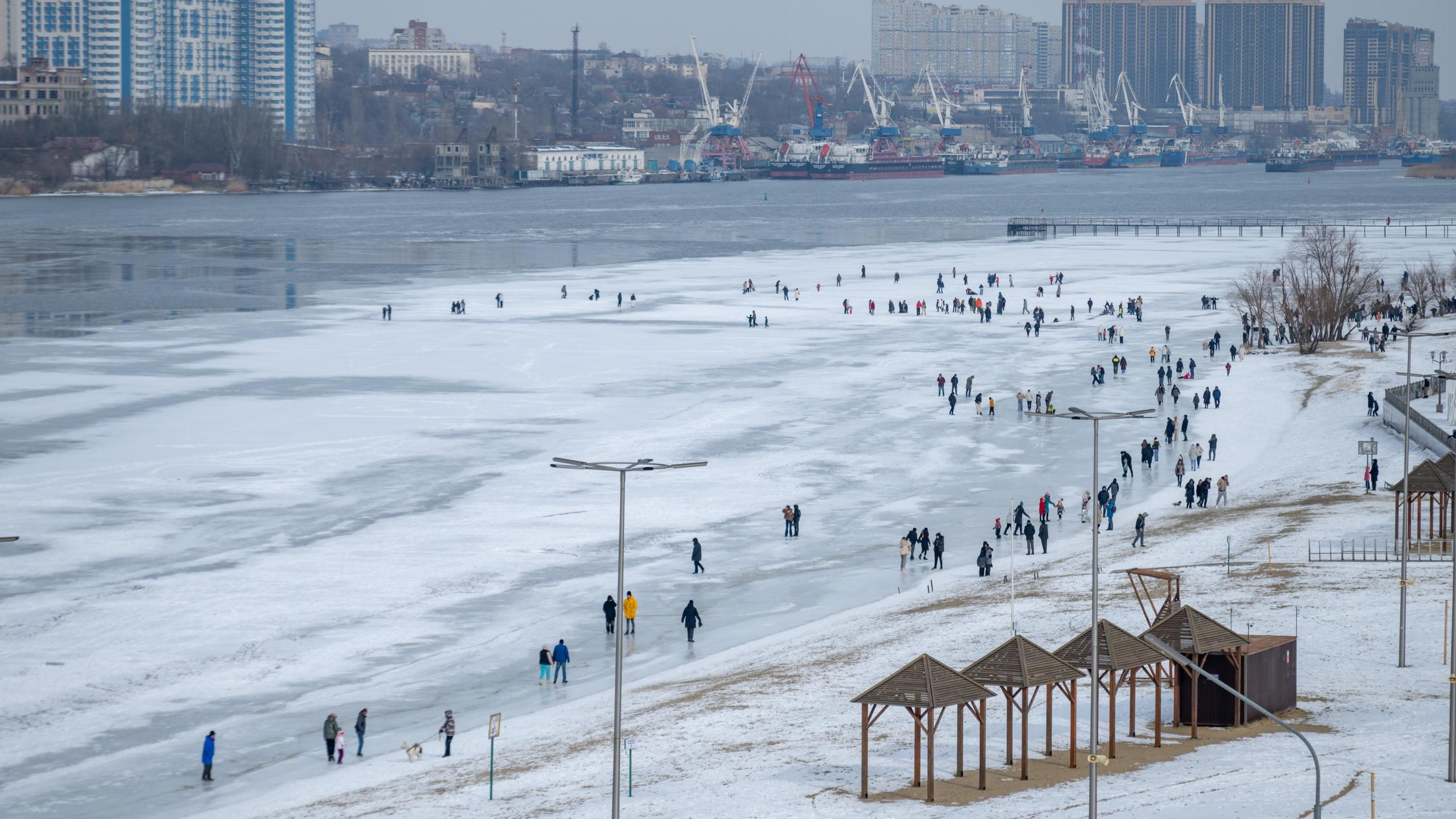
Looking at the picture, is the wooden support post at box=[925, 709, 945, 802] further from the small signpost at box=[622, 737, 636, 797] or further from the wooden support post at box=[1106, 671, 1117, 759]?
the small signpost at box=[622, 737, 636, 797]

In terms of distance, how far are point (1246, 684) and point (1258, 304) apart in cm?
4701

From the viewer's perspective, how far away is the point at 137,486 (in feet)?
129

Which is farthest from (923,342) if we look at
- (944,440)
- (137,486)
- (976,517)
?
(137,486)

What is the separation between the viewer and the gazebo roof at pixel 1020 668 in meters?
21.0

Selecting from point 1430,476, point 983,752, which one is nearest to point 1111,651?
point 983,752

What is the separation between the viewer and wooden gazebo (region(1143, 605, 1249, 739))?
21875mm

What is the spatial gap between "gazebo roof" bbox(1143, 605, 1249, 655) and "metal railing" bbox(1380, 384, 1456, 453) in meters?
17.1

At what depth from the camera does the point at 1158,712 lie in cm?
2138

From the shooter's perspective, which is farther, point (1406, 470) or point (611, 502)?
point (611, 502)

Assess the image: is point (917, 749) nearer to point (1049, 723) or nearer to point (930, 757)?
point (930, 757)

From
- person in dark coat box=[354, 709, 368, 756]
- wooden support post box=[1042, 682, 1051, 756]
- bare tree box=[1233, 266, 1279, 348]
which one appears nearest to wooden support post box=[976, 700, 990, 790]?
wooden support post box=[1042, 682, 1051, 756]

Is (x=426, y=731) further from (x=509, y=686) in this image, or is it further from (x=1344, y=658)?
(x=1344, y=658)

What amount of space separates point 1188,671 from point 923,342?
1772 inches

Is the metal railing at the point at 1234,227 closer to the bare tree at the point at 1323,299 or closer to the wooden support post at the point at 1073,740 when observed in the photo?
the bare tree at the point at 1323,299
